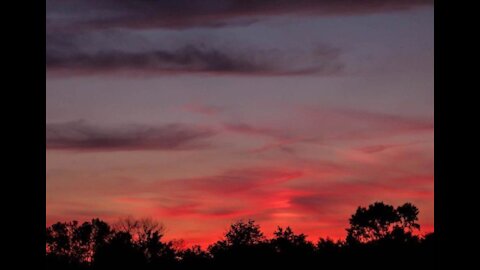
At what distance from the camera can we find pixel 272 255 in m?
55.7

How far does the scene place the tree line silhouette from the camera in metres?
50.5

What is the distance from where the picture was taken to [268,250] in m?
57.6

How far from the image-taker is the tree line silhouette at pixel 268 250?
50469 millimetres

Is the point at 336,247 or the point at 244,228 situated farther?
the point at 244,228
